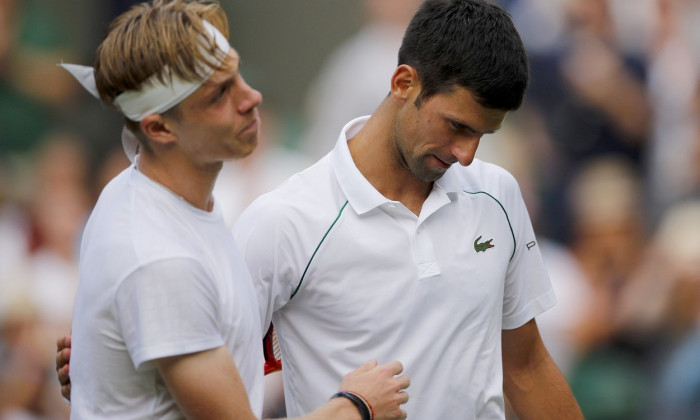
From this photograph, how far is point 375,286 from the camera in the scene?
Answer: 2672mm

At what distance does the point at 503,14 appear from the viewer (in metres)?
2.70

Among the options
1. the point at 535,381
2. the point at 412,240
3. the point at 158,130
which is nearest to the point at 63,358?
the point at 158,130

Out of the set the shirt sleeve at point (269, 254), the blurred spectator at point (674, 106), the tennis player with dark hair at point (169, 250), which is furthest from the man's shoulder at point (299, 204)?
the blurred spectator at point (674, 106)

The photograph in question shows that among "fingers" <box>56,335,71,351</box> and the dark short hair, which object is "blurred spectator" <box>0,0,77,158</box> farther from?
the dark short hair

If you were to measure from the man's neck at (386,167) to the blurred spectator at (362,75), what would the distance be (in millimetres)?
2282

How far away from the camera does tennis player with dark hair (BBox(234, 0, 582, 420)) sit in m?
2.62

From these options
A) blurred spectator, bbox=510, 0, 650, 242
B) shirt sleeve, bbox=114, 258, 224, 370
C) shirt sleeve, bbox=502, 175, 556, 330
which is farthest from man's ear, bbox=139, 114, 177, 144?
blurred spectator, bbox=510, 0, 650, 242

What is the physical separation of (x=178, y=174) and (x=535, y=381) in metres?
1.30

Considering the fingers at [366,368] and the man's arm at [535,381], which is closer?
the fingers at [366,368]

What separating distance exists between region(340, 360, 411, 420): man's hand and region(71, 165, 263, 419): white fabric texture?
0.75 ft

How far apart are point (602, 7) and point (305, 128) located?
1842 mm

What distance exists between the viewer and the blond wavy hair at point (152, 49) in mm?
2135

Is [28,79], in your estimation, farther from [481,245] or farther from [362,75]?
[481,245]

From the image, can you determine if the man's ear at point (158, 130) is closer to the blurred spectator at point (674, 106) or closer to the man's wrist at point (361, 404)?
the man's wrist at point (361, 404)
